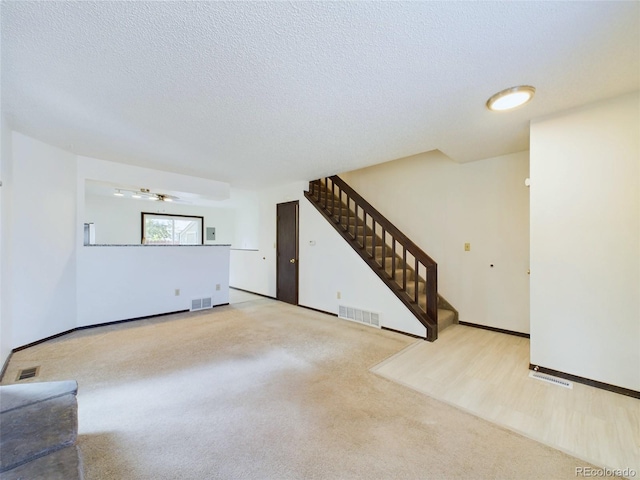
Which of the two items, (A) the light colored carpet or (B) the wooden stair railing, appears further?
(B) the wooden stair railing

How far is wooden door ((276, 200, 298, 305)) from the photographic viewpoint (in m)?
5.31

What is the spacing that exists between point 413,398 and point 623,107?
293cm

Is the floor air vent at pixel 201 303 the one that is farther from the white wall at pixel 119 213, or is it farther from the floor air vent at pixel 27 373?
the white wall at pixel 119 213

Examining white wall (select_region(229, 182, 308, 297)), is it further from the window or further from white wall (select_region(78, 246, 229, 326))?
the window

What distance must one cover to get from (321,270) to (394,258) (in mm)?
1543

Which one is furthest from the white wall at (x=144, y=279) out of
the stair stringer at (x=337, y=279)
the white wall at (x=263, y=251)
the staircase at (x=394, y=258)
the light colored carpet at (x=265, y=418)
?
the staircase at (x=394, y=258)

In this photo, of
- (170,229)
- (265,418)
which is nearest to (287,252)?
(265,418)

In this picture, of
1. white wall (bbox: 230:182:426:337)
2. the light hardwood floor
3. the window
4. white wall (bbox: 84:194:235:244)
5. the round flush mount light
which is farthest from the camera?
the window

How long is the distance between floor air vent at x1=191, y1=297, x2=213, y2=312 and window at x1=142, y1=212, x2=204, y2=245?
2.58 meters

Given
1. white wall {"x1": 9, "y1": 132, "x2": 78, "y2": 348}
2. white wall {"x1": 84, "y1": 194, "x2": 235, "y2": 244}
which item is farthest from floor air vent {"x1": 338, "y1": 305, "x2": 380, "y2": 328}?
white wall {"x1": 84, "y1": 194, "x2": 235, "y2": 244}

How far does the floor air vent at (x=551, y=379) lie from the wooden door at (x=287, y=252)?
376cm

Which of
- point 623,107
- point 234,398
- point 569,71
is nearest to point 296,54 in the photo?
point 569,71

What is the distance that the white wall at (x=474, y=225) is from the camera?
354 cm

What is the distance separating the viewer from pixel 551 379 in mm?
2402
